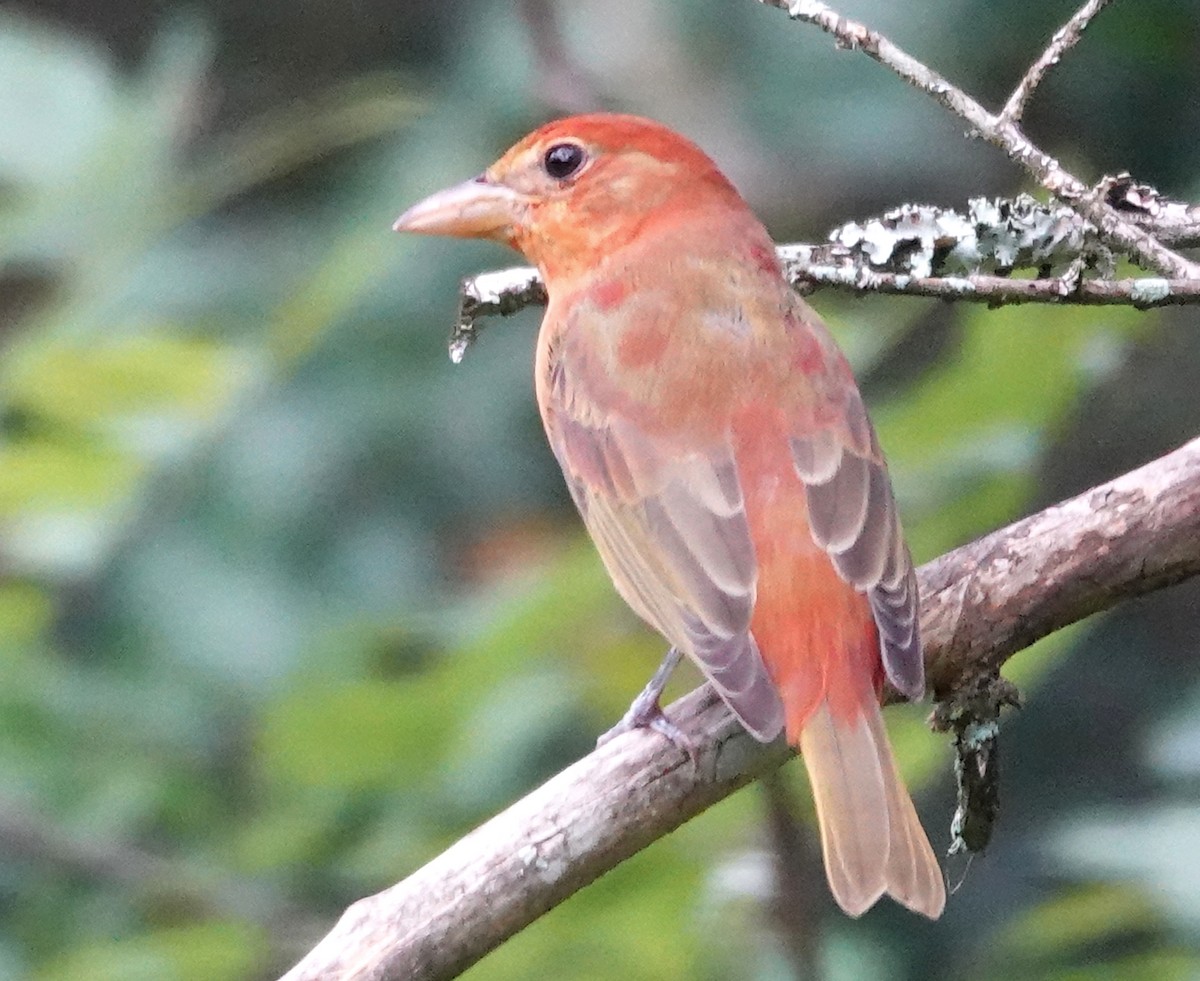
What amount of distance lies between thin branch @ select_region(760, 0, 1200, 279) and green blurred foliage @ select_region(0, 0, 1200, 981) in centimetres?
58

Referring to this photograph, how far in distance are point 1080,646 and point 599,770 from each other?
84.0 inches

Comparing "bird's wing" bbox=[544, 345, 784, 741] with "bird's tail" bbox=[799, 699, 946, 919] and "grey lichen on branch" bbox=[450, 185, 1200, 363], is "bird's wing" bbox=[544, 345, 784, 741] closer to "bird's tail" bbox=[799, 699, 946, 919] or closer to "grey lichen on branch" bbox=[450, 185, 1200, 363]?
"bird's tail" bbox=[799, 699, 946, 919]

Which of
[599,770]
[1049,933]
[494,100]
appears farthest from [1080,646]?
[599,770]

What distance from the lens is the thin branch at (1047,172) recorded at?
238cm

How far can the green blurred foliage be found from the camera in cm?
306

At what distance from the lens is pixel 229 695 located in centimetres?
393

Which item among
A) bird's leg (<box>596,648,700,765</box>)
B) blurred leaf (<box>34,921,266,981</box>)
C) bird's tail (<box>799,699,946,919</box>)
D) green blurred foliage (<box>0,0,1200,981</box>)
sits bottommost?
bird's tail (<box>799,699,946,919</box>)

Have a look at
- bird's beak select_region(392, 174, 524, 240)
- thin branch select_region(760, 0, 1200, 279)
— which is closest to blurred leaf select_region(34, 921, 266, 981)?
bird's beak select_region(392, 174, 524, 240)

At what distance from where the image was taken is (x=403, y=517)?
474 centimetres

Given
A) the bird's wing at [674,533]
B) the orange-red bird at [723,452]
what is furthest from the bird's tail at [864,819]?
the bird's wing at [674,533]

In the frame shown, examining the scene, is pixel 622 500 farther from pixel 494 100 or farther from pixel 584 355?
pixel 494 100

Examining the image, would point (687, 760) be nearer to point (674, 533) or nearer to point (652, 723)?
point (652, 723)

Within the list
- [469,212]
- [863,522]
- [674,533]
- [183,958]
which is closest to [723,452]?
[674,533]

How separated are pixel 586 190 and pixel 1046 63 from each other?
1330mm
